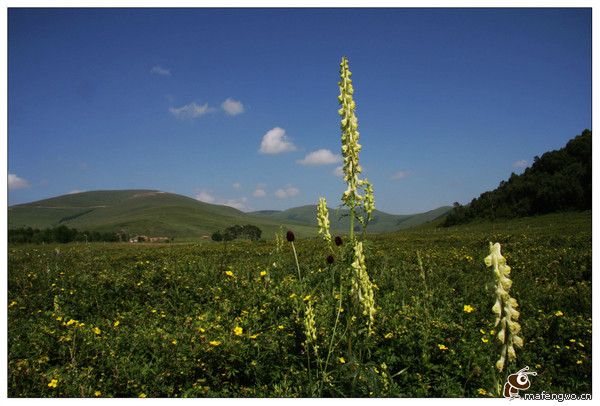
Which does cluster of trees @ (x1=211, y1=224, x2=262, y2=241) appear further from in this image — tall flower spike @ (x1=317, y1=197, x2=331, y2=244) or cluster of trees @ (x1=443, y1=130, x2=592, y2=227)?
cluster of trees @ (x1=443, y1=130, x2=592, y2=227)

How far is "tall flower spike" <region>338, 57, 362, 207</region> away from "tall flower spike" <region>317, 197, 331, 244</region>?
57 centimetres

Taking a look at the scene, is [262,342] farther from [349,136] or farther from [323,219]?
[349,136]

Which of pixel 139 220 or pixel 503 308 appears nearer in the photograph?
pixel 503 308

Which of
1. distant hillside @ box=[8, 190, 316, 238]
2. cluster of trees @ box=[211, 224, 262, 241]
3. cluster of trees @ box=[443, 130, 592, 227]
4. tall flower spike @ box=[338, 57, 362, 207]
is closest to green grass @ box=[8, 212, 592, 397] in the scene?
tall flower spike @ box=[338, 57, 362, 207]

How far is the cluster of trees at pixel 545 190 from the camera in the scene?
54031 millimetres

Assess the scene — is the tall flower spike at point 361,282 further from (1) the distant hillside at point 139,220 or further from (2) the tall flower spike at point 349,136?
(1) the distant hillside at point 139,220

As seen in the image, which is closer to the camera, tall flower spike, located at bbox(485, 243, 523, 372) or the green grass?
tall flower spike, located at bbox(485, 243, 523, 372)

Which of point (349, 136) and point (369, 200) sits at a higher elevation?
point (349, 136)

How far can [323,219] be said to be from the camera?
13.3ft

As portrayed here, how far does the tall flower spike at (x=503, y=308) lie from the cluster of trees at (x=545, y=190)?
2344 inches

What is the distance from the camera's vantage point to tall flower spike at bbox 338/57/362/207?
3375 mm

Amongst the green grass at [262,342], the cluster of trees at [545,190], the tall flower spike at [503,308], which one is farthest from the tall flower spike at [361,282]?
the cluster of trees at [545,190]

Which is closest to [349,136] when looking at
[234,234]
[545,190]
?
[234,234]

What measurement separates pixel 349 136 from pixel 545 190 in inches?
2510
